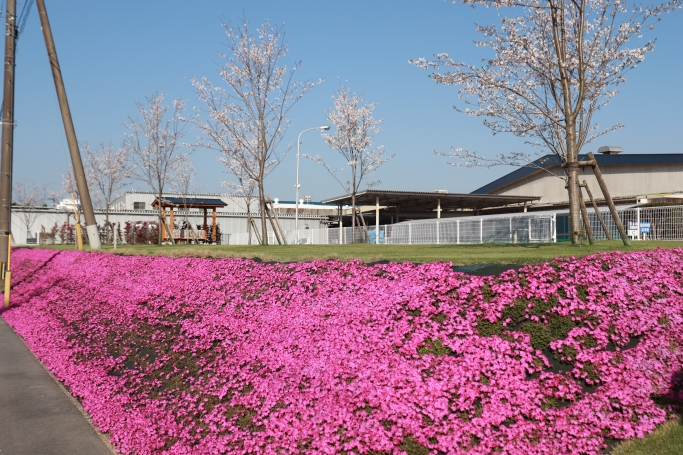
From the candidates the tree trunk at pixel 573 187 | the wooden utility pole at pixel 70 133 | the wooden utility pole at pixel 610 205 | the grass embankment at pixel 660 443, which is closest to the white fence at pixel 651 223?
the tree trunk at pixel 573 187

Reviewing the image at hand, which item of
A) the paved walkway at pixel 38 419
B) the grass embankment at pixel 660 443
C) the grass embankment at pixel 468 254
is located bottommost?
the paved walkway at pixel 38 419

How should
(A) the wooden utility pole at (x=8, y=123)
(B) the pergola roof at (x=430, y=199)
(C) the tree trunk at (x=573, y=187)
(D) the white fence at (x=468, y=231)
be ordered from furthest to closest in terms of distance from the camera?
(B) the pergola roof at (x=430, y=199), (D) the white fence at (x=468, y=231), (A) the wooden utility pole at (x=8, y=123), (C) the tree trunk at (x=573, y=187)

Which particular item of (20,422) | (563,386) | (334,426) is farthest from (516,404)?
(20,422)

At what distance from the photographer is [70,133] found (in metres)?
18.9

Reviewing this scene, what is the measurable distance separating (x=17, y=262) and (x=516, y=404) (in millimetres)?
23736

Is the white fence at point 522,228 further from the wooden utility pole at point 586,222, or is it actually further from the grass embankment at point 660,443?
the grass embankment at point 660,443

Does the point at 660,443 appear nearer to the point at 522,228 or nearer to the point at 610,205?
the point at 610,205

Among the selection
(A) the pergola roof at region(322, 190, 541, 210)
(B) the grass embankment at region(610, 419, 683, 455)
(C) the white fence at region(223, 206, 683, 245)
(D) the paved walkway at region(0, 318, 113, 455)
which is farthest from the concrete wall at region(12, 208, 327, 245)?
(B) the grass embankment at region(610, 419, 683, 455)

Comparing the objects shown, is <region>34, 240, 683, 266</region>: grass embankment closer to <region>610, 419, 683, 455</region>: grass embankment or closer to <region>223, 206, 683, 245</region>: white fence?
<region>610, 419, 683, 455</region>: grass embankment

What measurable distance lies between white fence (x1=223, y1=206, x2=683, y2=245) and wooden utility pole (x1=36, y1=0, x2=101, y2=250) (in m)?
15.1

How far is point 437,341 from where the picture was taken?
524 centimetres

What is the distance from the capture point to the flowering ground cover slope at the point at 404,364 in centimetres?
426

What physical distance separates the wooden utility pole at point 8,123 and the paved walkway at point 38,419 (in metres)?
11.2

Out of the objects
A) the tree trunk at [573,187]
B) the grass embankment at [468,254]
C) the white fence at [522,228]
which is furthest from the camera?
the white fence at [522,228]
